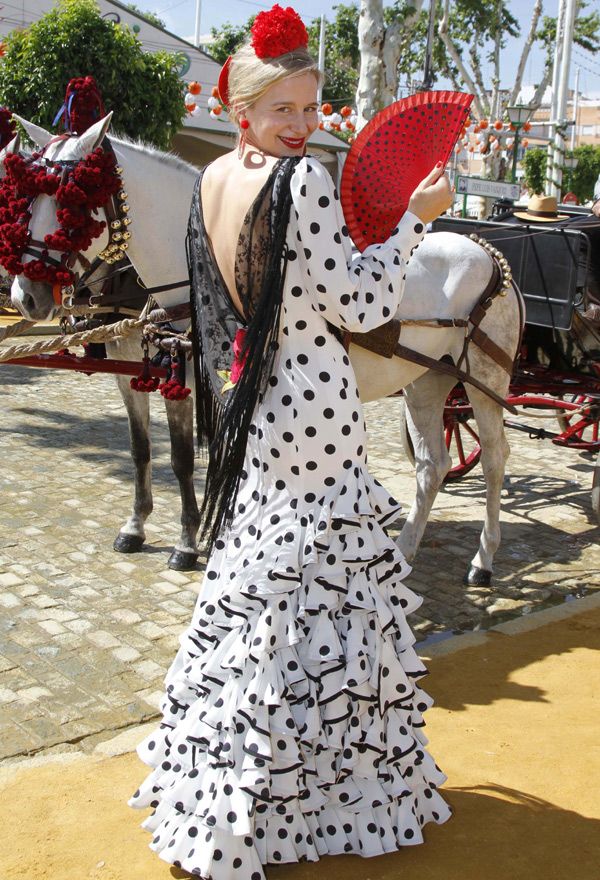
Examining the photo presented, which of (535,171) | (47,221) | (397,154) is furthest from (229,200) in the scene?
(535,171)

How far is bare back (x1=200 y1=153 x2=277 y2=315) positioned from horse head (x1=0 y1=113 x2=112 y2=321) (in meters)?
1.73

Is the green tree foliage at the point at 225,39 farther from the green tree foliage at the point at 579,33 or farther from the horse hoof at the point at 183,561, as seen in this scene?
the horse hoof at the point at 183,561

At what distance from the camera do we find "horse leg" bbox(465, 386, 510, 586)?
537 cm

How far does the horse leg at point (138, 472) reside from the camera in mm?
5633

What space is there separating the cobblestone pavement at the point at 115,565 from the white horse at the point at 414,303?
393mm

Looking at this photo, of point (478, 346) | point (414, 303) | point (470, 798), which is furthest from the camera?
point (478, 346)

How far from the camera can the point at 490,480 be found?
5.47 m

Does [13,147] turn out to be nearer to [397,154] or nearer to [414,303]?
[414,303]

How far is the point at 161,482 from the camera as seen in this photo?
A: 7191 millimetres

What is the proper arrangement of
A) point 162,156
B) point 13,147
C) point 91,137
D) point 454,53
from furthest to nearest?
point 454,53 < point 162,156 < point 13,147 < point 91,137

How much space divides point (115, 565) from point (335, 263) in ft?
11.1

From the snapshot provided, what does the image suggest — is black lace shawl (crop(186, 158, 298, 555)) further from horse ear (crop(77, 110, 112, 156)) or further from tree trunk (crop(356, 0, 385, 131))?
tree trunk (crop(356, 0, 385, 131))

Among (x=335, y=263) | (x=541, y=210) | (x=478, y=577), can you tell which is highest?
(x=541, y=210)

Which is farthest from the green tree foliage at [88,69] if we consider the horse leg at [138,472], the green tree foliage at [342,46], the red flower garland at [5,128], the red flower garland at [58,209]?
the green tree foliage at [342,46]
